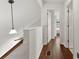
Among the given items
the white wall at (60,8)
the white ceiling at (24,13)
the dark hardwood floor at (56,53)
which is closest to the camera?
the dark hardwood floor at (56,53)

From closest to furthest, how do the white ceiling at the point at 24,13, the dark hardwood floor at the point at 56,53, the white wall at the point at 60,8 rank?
the dark hardwood floor at the point at 56,53, the white ceiling at the point at 24,13, the white wall at the point at 60,8

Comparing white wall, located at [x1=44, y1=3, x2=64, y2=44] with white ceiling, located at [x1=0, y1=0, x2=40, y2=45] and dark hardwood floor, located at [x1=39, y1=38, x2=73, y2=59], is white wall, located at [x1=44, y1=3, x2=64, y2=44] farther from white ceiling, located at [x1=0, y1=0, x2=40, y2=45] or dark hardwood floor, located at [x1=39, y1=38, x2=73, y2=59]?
white ceiling, located at [x1=0, y1=0, x2=40, y2=45]

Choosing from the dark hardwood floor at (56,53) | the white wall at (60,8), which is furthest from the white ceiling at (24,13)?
the white wall at (60,8)

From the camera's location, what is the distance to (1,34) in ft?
13.6

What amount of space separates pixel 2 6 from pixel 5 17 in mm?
431

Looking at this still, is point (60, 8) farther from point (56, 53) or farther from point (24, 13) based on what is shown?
point (56, 53)

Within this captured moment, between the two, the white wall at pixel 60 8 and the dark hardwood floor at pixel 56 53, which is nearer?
the dark hardwood floor at pixel 56 53

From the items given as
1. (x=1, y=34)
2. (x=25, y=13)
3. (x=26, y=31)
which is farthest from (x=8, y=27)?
(x=26, y=31)

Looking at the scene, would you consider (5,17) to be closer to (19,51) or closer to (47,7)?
(19,51)

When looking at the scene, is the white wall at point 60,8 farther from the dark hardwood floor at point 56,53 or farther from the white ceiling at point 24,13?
the white ceiling at point 24,13

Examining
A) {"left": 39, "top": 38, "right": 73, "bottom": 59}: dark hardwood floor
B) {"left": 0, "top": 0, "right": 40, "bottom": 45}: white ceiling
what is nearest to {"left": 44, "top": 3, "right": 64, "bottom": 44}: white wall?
{"left": 39, "top": 38, "right": 73, "bottom": 59}: dark hardwood floor

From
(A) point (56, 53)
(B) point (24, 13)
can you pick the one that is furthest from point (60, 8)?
(A) point (56, 53)

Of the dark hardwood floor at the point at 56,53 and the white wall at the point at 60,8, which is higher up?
the white wall at the point at 60,8

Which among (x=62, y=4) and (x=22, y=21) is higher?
(x=62, y=4)
